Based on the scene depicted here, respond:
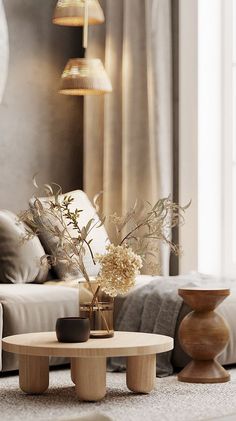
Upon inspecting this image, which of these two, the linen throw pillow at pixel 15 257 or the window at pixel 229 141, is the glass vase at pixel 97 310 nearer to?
the linen throw pillow at pixel 15 257

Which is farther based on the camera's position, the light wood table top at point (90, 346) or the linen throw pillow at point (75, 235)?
the linen throw pillow at point (75, 235)

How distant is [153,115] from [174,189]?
508 mm

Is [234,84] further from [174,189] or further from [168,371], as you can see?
[168,371]

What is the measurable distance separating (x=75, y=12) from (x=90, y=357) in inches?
106

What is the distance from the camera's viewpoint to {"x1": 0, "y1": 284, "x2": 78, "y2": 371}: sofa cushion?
4219 mm

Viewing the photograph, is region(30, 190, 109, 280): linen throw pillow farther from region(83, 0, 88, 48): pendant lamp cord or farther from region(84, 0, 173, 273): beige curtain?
region(83, 0, 88, 48): pendant lamp cord

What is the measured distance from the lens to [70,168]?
6.07 metres

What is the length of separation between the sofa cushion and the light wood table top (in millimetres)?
501

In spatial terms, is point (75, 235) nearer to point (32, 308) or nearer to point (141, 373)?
point (32, 308)

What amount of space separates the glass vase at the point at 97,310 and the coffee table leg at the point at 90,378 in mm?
204

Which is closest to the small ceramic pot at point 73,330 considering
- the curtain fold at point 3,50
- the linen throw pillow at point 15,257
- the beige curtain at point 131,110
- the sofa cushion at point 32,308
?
the sofa cushion at point 32,308

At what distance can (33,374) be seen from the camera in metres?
3.71

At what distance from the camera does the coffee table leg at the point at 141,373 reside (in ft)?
12.0

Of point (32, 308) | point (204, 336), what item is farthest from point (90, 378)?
point (32, 308)
